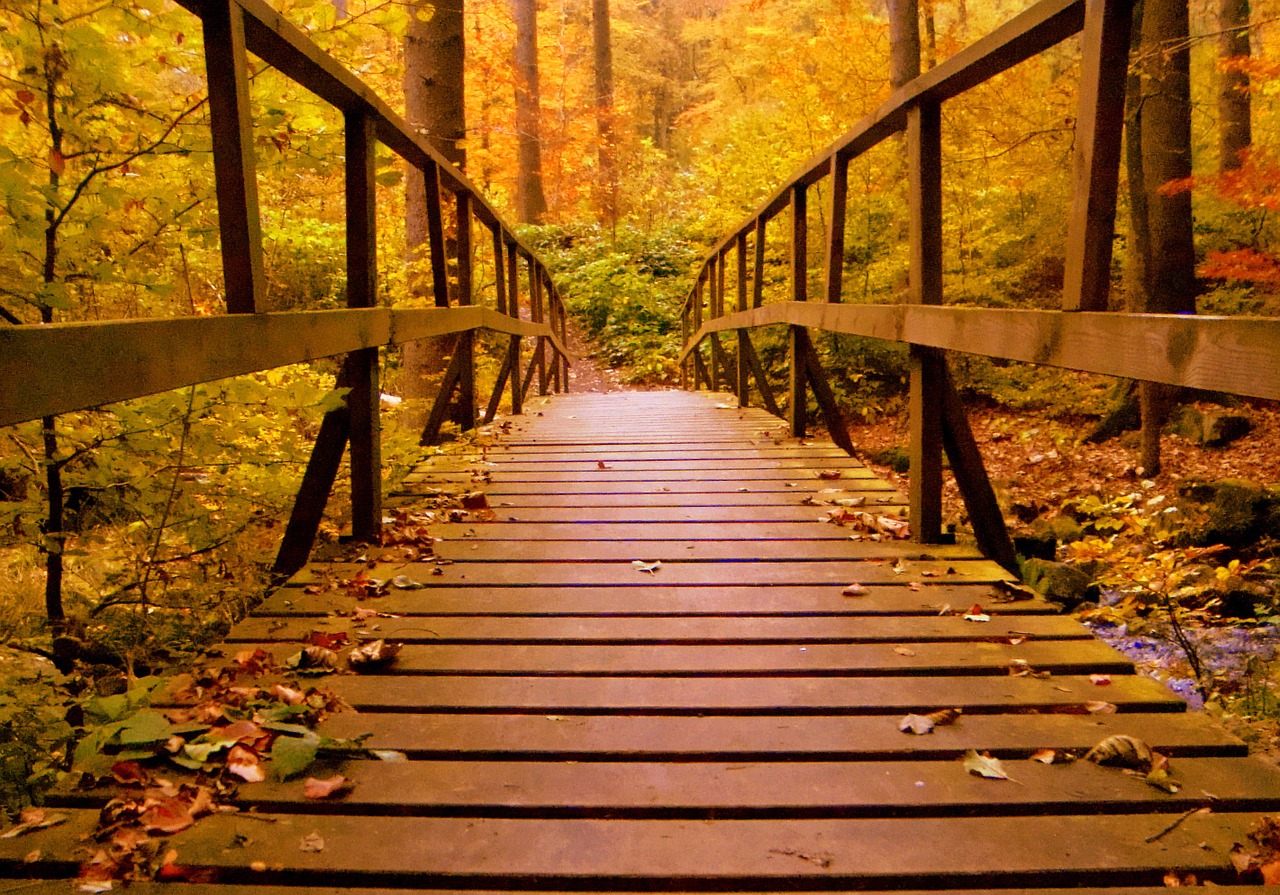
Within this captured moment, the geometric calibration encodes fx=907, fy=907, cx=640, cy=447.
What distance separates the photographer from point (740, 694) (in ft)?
7.22

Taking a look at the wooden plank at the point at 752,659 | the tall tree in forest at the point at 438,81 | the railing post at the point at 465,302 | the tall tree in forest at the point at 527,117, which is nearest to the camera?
the wooden plank at the point at 752,659

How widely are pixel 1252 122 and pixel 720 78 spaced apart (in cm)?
1664

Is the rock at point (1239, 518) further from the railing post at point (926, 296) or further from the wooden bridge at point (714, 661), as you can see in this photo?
the railing post at point (926, 296)

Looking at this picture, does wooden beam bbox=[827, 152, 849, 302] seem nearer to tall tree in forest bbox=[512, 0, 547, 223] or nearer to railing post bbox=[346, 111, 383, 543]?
railing post bbox=[346, 111, 383, 543]

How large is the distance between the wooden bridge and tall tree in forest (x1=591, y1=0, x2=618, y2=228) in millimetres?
19129

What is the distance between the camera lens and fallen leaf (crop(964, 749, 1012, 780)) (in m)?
1.83

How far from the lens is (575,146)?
78.4ft

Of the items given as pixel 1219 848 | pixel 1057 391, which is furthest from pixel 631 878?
pixel 1057 391

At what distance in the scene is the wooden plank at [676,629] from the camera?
2549 millimetres

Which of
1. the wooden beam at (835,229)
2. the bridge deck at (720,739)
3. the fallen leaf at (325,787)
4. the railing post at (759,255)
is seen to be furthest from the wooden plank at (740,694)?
the railing post at (759,255)

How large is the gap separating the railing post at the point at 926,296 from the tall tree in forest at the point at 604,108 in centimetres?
1945

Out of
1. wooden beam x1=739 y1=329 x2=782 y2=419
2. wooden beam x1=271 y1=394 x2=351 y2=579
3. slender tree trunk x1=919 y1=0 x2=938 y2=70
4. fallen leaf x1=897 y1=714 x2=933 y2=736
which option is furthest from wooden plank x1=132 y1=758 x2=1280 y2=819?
slender tree trunk x1=919 y1=0 x2=938 y2=70

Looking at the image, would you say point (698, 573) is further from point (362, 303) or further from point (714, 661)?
point (362, 303)

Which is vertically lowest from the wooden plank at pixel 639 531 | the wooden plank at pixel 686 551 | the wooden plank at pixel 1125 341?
the wooden plank at pixel 686 551
